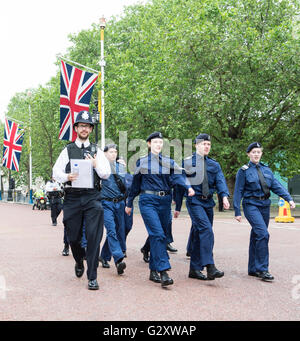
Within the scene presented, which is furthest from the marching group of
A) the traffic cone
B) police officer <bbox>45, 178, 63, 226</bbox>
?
the traffic cone

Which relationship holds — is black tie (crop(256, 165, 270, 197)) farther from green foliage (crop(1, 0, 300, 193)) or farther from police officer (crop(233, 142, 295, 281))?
green foliage (crop(1, 0, 300, 193))

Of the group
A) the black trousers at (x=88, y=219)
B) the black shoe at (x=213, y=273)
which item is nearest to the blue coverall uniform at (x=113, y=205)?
the black trousers at (x=88, y=219)

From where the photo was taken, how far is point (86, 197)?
598 centimetres

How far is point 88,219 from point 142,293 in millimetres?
1165

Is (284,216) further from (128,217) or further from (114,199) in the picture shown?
(114,199)

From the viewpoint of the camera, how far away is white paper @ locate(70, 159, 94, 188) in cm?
590

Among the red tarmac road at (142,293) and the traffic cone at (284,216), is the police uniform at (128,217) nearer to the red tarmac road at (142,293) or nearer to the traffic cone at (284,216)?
the red tarmac road at (142,293)

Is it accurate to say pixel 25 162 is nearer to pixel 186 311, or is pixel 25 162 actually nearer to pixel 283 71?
pixel 283 71

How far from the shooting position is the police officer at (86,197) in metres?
5.91

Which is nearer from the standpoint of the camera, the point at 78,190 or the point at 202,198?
the point at 78,190

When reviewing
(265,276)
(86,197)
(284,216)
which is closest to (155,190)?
(86,197)

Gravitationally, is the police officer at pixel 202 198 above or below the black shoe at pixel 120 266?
above

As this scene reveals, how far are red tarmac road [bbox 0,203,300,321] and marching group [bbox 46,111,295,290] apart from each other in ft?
0.82
